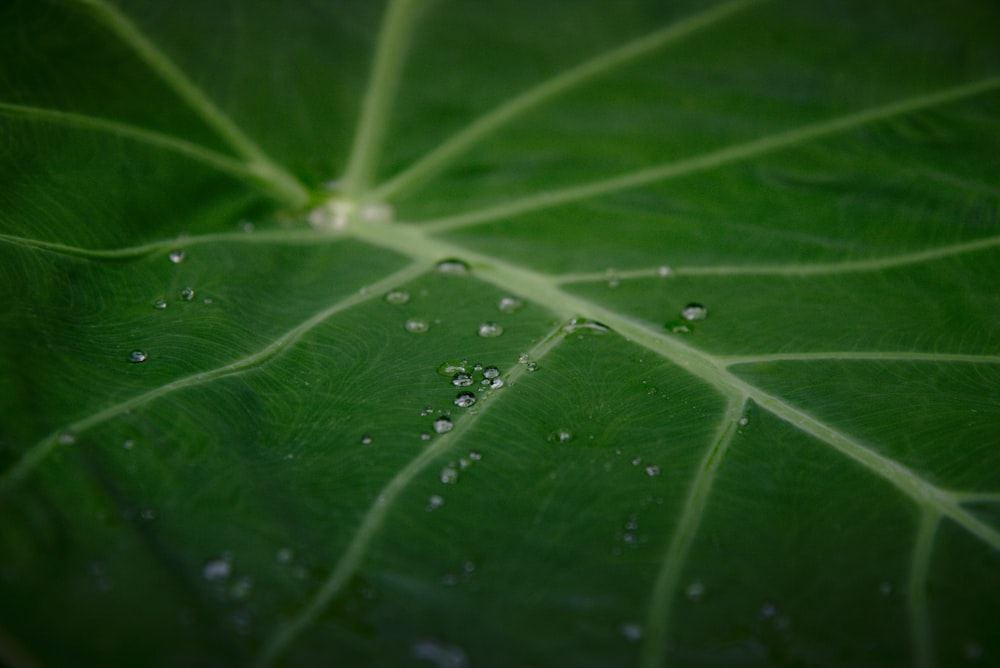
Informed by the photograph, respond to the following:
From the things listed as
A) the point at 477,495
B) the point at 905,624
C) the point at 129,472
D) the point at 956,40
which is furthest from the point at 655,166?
the point at 129,472

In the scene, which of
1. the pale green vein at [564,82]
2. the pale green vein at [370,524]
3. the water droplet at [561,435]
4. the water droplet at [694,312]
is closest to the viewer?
the pale green vein at [370,524]

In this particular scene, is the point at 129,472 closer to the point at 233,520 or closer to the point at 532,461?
the point at 233,520

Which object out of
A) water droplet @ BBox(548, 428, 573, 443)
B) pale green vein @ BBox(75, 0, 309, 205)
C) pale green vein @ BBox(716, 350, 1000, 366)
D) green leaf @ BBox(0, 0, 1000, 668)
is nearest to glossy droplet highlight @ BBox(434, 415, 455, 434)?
green leaf @ BBox(0, 0, 1000, 668)

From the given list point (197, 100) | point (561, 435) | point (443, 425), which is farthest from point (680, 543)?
point (197, 100)

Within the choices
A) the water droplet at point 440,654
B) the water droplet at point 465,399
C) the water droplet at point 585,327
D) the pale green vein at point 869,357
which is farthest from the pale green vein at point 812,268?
the water droplet at point 440,654

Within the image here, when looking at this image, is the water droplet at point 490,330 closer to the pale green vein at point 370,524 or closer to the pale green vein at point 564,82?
the pale green vein at point 370,524

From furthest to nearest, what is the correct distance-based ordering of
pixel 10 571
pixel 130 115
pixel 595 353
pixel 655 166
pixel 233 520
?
pixel 655 166 < pixel 130 115 < pixel 595 353 < pixel 233 520 < pixel 10 571
